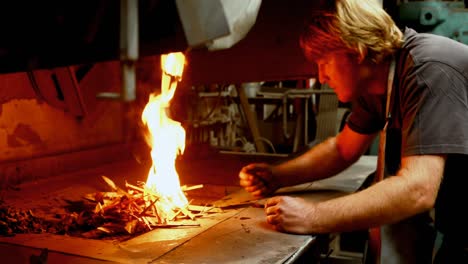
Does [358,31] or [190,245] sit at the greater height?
[358,31]

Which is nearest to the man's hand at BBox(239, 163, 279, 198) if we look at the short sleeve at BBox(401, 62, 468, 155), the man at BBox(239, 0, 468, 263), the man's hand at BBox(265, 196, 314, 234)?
the man at BBox(239, 0, 468, 263)

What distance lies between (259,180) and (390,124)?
0.84 m

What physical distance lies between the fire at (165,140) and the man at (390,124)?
48cm

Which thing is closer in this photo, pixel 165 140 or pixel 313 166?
pixel 165 140

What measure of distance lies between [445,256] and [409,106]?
85 centimetres

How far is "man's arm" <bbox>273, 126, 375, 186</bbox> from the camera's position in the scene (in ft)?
10.0

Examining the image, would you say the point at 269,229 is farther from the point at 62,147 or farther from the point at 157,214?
the point at 62,147

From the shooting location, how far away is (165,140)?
9.87 feet

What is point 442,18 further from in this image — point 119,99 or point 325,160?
point 119,99

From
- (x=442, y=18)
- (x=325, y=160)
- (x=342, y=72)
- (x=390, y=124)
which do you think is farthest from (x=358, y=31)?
(x=442, y=18)

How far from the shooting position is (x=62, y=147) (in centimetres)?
407

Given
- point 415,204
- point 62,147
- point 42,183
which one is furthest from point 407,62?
point 62,147

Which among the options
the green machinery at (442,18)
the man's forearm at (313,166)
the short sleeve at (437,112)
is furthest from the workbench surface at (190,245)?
the green machinery at (442,18)

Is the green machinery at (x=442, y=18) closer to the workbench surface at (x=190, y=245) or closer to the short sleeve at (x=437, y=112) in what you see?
the short sleeve at (x=437, y=112)
